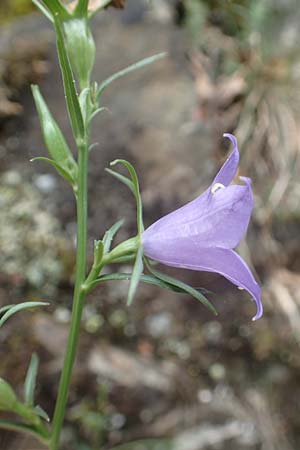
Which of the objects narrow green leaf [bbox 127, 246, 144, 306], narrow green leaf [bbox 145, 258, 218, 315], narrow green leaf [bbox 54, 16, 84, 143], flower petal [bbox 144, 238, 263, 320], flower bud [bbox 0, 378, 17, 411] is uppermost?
narrow green leaf [bbox 54, 16, 84, 143]

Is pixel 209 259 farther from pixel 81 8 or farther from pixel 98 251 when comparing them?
pixel 81 8

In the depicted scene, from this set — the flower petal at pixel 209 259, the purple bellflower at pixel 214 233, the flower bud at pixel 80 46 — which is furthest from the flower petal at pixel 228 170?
the flower bud at pixel 80 46

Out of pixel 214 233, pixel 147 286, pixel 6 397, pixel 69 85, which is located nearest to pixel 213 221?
pixel 214 233

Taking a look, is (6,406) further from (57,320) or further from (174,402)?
(174,402)

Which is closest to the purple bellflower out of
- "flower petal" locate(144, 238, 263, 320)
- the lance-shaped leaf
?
"flower petal" locate(144, 238, 263, 320)

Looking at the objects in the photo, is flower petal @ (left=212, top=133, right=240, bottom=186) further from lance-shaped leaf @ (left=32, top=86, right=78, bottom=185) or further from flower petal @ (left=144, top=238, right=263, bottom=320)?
lance-shaped leaf @ (left=32, top=86, right=78, bottom=185)

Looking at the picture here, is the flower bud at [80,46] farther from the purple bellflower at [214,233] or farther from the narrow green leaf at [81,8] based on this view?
the purple bellflower at [214,233]
